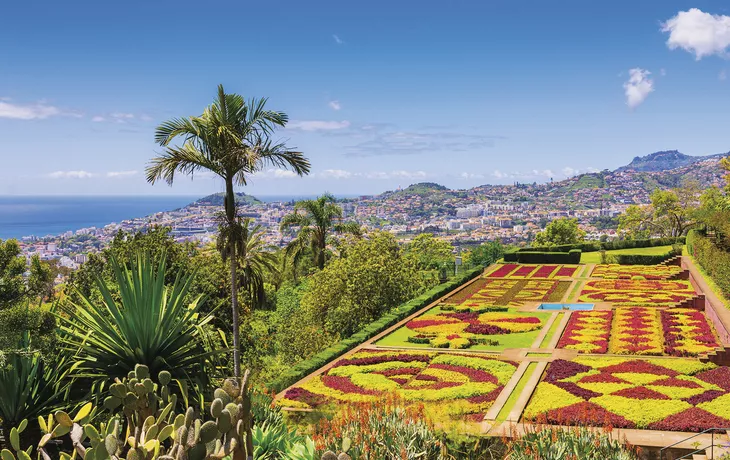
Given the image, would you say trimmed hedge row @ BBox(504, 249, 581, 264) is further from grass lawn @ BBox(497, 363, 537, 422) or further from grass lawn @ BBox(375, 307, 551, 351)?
grass lawn @ BBox(497, 363, 537, 422)

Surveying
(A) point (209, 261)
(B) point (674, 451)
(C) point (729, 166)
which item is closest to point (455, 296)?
(A) point (209, 261)

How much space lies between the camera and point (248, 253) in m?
22.1

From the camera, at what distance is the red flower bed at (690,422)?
13.3 meters

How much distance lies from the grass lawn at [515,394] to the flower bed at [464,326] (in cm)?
384

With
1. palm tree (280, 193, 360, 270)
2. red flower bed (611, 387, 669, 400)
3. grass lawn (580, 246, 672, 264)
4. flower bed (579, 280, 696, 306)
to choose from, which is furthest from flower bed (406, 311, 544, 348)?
grass lawn (580, 246, 672, 264)

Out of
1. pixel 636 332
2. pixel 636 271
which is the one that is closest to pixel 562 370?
pixel 636 332

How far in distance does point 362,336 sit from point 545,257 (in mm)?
30302

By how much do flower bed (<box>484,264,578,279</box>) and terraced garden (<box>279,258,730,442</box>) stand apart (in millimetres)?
10088

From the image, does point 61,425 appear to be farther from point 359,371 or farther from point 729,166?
point 729,166

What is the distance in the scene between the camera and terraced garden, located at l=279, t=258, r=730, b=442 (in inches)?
576

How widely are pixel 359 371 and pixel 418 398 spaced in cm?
302

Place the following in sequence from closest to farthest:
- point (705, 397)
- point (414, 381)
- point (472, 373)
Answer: point (705, 397)
point (414, 381)
point (472, 373)

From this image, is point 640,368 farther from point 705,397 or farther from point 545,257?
point 545,257

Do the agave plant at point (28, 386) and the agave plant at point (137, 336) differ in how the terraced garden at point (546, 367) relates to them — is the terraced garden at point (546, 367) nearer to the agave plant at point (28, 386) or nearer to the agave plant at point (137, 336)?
the agave plant at point (137, 336)
